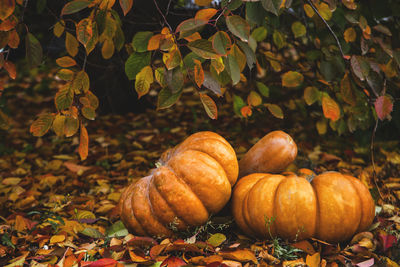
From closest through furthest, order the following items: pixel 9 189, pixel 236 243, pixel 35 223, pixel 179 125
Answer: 1. pixel 236 243
2. pixel 35 223
3. pixel 9 189
4. pixel 179 125

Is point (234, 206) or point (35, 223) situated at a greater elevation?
point (234, 206)

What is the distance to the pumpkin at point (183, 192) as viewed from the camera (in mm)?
1683

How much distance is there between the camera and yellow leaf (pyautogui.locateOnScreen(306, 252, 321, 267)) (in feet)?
5.01

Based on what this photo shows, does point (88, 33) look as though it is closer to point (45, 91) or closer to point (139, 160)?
point (139, 160)

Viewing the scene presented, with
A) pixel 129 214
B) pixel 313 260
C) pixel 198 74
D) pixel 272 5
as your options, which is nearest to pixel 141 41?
pixel 198 74

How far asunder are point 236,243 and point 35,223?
99 cm

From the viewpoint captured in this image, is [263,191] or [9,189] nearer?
[263,191]

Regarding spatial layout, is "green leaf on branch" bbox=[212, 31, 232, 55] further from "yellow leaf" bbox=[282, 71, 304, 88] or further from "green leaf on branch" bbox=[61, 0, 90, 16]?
"yellow leaf" bbox=[282, 71, 304, 88]

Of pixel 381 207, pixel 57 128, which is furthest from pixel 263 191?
pixel 57 128

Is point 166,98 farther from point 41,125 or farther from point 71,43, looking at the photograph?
point 71,43

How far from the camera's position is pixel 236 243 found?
171cm

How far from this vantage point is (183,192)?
1.67 m

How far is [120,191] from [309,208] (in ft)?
3.93

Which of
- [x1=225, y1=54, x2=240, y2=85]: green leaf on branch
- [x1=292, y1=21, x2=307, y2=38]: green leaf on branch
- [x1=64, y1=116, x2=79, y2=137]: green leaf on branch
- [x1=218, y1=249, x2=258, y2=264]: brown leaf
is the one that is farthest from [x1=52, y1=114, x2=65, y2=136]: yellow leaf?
[x1=292, y1=21, x2=307, y2=38]: green leaf on branch
